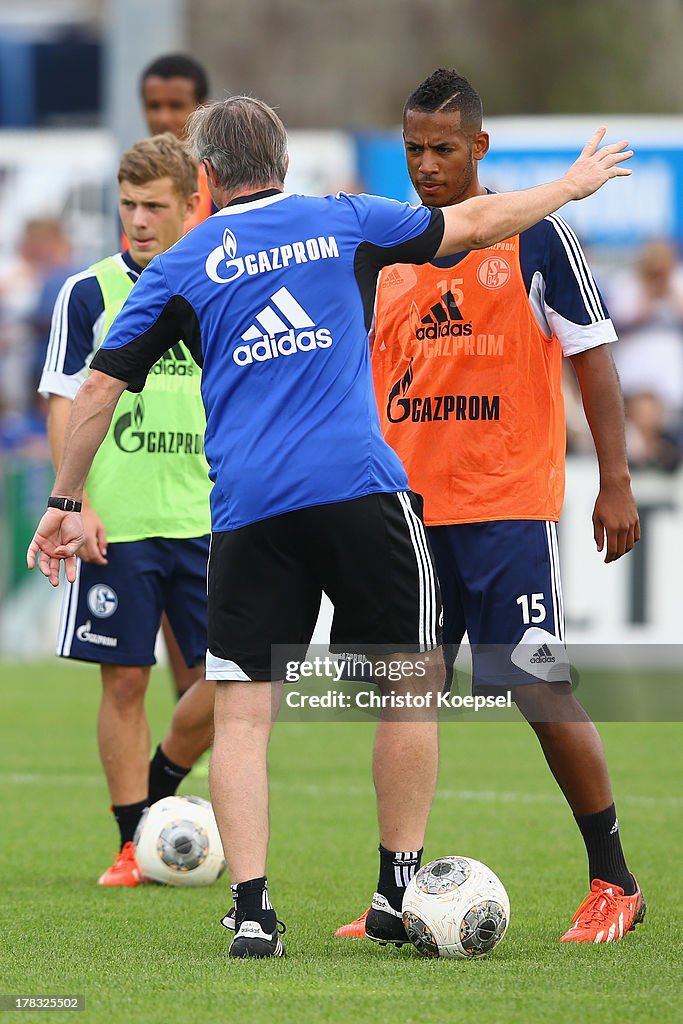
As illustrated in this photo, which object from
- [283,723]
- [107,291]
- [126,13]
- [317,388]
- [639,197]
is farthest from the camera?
[639,197]

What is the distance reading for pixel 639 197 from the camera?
55.8 ft

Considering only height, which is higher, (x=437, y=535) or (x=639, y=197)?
(x=639, y=197)

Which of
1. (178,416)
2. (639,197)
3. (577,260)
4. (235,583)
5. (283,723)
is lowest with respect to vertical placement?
(283,723)

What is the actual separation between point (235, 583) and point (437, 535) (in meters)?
0.90

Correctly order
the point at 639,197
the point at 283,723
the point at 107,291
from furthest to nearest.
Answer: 1. the point at 639,197
2. the point at 283,723
3. the point at 107,291

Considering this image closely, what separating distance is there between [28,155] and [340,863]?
44.7 ft

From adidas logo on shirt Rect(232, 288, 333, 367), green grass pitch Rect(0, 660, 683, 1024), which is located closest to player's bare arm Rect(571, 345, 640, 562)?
adidas logo on shirt Rect(232, 288, 333, 367)

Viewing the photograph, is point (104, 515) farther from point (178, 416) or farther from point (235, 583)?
point (235, 583)

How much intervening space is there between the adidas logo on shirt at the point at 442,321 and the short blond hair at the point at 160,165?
1.37 meters

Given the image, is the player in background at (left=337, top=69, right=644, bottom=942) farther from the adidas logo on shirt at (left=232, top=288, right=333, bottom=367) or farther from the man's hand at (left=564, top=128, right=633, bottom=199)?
the adidas logo on shirt at (left=232, top=288, right=333, bottom=367)

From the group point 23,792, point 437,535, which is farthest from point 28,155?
point 437,535

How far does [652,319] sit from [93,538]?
11180 mm

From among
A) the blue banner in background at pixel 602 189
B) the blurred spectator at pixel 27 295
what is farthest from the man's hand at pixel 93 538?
the blurred spectator at pixel 27 295

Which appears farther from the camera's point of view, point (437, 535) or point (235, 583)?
point (437, 535)
